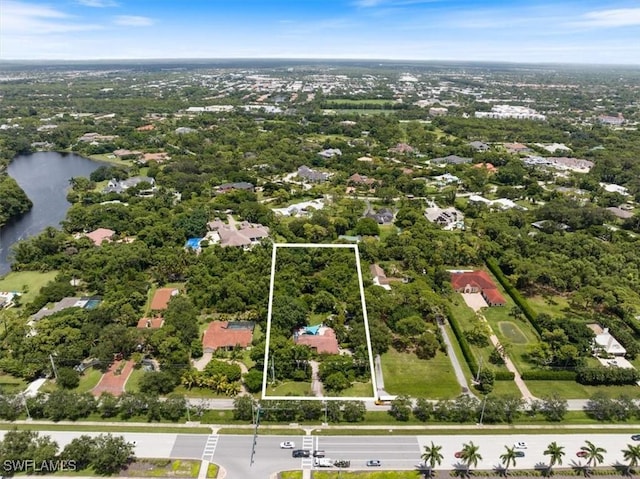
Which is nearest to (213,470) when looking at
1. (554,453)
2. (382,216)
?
(554,453)

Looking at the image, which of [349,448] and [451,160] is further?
[451,160]

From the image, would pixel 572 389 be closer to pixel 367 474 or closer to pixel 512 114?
pixel 367 474

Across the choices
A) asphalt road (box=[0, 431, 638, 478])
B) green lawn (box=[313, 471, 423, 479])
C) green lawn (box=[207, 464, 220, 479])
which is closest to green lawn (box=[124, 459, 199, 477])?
asphalt road (box=[0, 431, 638, 478])

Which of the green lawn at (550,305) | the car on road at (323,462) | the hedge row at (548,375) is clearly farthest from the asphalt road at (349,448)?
the green lawn at (550,305)

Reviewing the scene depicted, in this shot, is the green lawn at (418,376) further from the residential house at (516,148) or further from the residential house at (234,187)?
the residential house at (516,148)

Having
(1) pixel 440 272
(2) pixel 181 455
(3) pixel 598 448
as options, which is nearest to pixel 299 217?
(1) pixel 440 272

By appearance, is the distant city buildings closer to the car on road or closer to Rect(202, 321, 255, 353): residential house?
Rect(202, 321, 255, 353): residential house

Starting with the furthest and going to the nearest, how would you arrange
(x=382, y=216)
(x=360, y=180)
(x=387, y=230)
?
1. (x=360, y=180)
2. (x=382, y=216)
3. (x=387, y=230)
